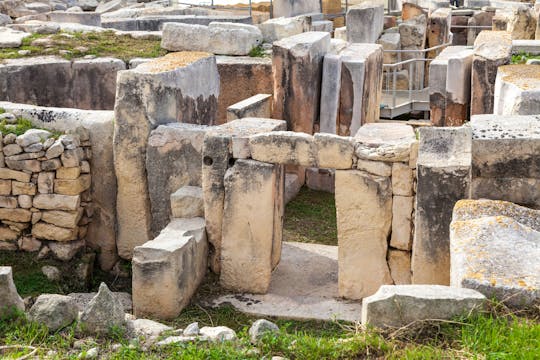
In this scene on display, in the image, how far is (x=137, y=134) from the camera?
8.39 meters

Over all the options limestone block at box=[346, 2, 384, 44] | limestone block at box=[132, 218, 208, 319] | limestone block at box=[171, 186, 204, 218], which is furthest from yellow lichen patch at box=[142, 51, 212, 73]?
limestone block at box=[346, 2, 384, 44]

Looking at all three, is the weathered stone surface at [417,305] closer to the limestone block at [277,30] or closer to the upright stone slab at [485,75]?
the upright stone slab at [485,75]

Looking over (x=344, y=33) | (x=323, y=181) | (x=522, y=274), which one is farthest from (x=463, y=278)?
(x=344, y=33)

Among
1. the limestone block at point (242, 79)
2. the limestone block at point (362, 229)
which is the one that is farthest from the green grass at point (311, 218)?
the limestone block at point (362, 229)

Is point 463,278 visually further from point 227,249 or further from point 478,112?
point 478,112

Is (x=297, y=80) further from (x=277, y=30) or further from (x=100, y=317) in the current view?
(x=100, y=317)

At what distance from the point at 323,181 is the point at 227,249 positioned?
13.0ft

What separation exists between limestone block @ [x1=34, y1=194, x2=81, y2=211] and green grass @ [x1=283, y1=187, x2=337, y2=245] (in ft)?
8.69

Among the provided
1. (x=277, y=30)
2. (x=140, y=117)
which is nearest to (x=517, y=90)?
(x=140, y=117)

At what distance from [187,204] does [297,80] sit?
12.0 ft

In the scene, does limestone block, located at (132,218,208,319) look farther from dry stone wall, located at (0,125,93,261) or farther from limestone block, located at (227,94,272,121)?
limestone block, located at (227,94,272,121)

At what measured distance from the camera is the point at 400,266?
7543 millimetres

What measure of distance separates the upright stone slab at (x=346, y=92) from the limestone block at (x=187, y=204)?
3909 mm

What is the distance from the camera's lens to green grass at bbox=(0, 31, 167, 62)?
11.3 m
